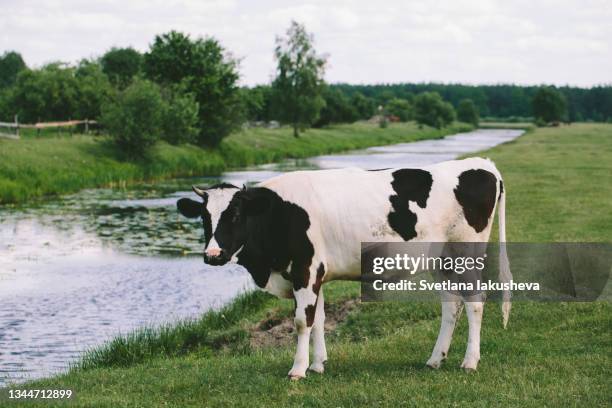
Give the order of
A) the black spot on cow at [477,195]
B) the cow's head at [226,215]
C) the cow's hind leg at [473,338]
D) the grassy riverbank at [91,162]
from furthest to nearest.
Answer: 1. the grassy riverbank at [91,162]
2. the black spot on cow at [477,195]
3. the cow's hind leg at [473,338]
4. the cow's head at [226,215]

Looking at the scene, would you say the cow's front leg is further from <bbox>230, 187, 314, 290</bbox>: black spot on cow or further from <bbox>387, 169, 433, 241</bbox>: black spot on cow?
<bbox>387, 169, 433, 241</bbox>: black spot on cow

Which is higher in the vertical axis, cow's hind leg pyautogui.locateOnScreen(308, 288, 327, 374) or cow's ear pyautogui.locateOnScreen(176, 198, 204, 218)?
cow's ear pyautogui.locateOnScreen(176, 198, 204, 218)

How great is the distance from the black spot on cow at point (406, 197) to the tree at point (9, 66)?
15962 cm

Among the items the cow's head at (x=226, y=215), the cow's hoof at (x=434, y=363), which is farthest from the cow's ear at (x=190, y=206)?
the cow's hoof at (x=434, y=363)

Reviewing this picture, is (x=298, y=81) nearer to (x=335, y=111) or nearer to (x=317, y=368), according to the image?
(x=335, y=111)

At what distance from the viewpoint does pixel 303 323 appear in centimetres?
934

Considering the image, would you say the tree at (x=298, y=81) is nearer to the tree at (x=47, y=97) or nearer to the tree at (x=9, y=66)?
the tree at (x=47, y=97)

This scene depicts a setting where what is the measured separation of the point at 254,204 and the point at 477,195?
2.81 metres

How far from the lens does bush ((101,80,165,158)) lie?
54.1m

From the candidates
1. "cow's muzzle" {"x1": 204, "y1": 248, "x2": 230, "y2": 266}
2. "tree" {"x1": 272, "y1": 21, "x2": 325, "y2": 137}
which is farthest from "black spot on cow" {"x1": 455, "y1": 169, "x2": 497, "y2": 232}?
"tree" {"x1": 272, "y1": 21, "x2": 325, "y2": 137}

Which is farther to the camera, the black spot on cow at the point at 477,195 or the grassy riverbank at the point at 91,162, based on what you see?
the grassy riverbank at the point at 91,162

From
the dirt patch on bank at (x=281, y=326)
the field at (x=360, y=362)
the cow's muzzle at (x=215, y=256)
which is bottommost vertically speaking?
the dirt patch on bank at (x=281, y=326)

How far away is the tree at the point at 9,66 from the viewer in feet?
531

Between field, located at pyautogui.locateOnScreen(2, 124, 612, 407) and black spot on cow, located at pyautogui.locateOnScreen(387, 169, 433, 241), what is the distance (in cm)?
168
